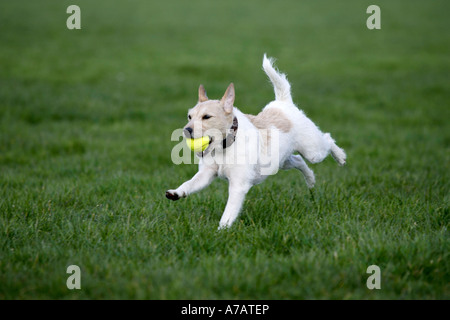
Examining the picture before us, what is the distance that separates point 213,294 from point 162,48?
52.4ft

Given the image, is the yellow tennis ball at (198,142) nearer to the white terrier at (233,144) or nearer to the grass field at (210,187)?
the white terrier at (233,144)

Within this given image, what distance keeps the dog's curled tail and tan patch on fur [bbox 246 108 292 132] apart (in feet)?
1.07

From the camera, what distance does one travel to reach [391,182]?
5867mm

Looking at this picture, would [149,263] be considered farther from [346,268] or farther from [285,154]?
[285,154]

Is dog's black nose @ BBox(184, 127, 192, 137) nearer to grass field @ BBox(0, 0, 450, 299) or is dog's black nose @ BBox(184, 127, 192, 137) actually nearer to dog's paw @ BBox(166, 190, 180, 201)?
dog's paw @ BBox(166, 190, 180, 201)

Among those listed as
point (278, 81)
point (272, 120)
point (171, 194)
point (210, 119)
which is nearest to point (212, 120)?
point (210, 119)

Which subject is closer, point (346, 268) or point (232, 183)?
point (346, 268)

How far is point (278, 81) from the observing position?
499cm

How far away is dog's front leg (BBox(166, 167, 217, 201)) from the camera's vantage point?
159 inches

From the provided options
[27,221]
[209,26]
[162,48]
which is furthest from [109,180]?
[209,26]

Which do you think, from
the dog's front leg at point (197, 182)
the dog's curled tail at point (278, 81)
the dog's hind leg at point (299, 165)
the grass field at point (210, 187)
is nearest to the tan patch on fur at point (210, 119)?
the dog's front leg at point (197, 182)

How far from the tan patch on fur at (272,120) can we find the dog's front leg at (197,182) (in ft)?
2.06

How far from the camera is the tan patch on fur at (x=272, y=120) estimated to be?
178 inches

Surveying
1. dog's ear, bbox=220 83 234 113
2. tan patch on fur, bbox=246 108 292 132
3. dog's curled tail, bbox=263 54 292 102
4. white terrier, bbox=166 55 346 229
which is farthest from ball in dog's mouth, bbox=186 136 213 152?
dog's curled tail, bbox=263 54 292 102
